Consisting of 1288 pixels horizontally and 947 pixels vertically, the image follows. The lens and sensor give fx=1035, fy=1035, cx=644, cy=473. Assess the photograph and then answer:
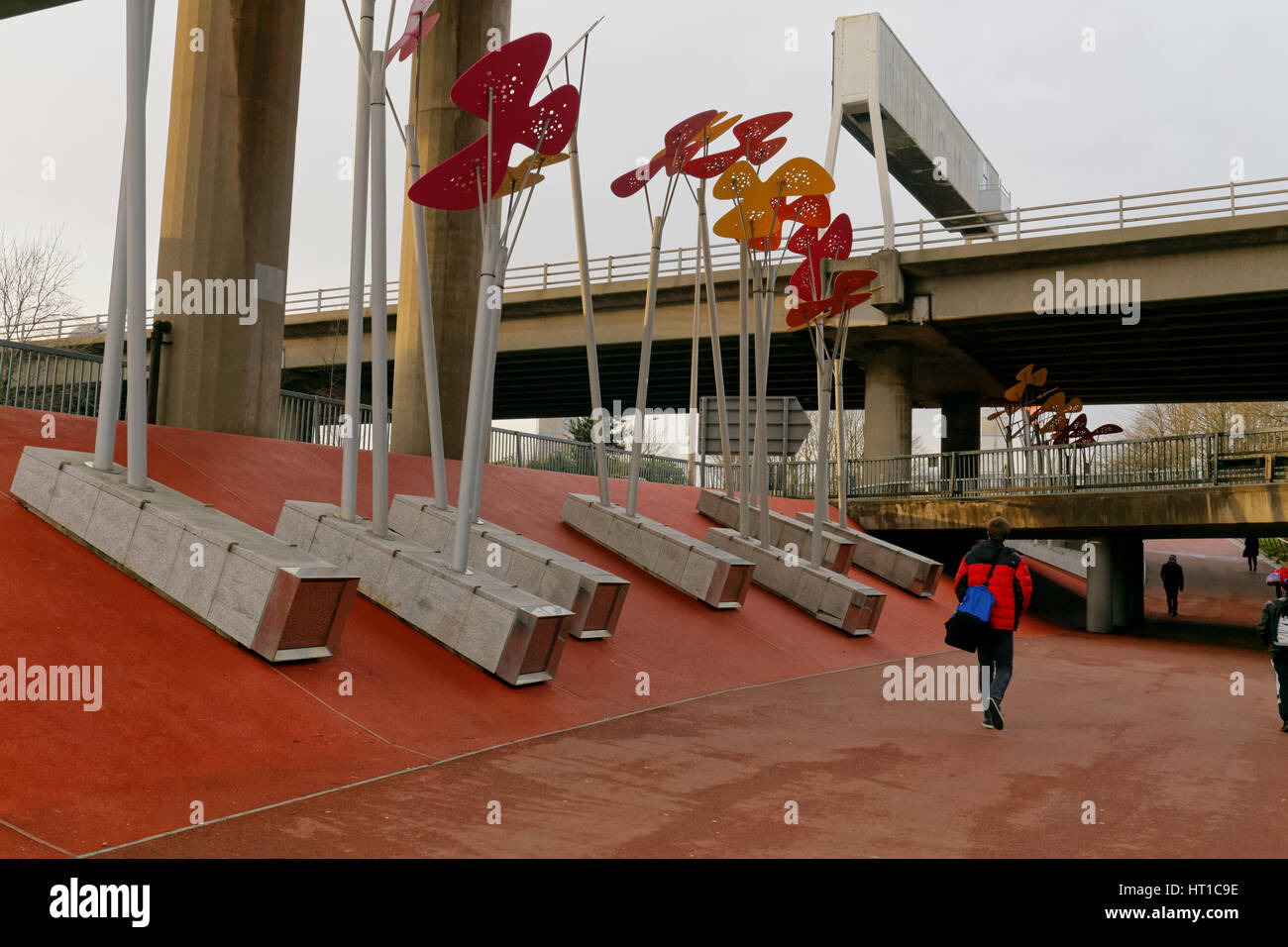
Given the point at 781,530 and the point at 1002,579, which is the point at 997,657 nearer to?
the point at 1002,579

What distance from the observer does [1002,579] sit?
32.5 ft

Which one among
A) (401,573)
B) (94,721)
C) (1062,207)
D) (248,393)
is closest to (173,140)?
(248,393)

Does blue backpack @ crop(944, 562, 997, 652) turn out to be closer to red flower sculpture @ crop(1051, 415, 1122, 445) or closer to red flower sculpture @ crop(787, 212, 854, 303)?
red flower sculpture @ crop(787, 212, 854, 303)

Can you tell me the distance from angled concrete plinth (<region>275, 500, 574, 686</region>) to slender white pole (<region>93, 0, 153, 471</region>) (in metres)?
2.35

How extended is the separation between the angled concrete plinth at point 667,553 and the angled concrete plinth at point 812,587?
76.6 inches

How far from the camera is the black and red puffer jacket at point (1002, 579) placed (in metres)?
9.89

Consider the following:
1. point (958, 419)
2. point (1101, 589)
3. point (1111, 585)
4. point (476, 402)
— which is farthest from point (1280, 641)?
point (958, 419)

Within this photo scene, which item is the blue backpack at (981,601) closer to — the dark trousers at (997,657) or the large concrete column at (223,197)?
the dark trousers at (997,657)

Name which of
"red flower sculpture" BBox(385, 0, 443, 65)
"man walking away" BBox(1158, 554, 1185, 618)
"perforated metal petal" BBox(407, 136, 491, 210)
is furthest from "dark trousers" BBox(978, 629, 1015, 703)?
"man walking away" BBox(1158, 554, 1185, 618)

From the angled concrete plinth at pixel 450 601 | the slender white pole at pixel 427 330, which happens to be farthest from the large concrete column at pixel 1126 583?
the angled concrete plinth at pixel 450 601

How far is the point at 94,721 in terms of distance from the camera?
6941mm

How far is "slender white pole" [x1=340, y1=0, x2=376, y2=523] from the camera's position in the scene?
11320 mm
